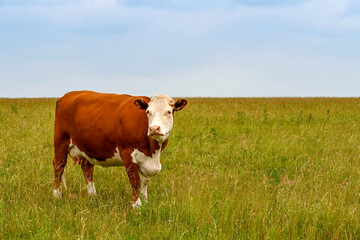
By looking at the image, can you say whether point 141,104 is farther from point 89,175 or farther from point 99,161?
point 89,175

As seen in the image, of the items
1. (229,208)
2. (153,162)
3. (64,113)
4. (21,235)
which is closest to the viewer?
(21,235)

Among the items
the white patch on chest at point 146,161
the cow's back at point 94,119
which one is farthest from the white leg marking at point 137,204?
the cow's back at point 94,119

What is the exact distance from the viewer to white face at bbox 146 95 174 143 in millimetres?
4305

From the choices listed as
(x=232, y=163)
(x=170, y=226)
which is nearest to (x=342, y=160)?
(x=232, y=163)

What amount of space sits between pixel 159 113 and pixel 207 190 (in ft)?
5.28

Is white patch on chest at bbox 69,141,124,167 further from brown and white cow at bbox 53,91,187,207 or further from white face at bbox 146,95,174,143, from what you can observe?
white face at bbox 146,95,174,143

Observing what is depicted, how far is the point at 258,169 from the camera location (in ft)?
25.0

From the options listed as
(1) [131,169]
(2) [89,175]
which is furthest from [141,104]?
(2) [89,175]

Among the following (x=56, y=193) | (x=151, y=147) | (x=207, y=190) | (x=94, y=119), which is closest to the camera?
(x=151, y=147)

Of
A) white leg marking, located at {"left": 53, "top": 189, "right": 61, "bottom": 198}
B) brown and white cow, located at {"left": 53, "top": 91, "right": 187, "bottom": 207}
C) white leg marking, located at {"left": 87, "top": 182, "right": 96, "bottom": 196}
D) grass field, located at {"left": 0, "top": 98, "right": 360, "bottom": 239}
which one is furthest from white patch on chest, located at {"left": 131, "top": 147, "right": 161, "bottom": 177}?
white leg marking, located at {"left": 53, "top": 189, "right": 61, "bottom": 198}

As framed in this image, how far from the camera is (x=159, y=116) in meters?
4.46

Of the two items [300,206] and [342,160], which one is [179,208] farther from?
[342,160]

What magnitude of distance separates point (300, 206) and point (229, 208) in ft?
2.96

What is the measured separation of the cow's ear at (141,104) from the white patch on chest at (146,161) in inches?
24.1
